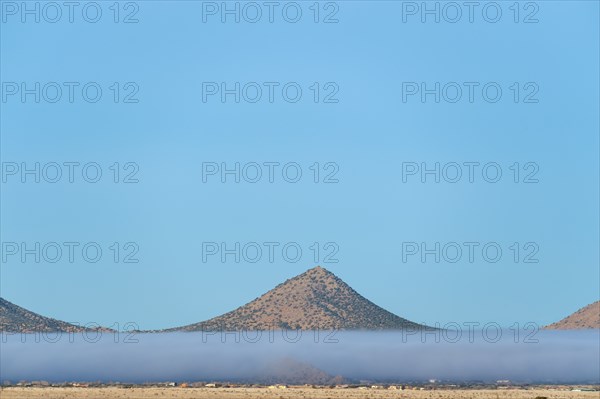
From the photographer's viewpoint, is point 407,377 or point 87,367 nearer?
point 407,377

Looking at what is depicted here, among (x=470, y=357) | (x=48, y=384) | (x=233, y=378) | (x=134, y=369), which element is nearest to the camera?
(x=48, y=384)

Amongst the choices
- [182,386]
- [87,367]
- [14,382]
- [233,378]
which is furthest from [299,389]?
[87,367]

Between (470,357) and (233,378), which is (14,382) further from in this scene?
(470,357)

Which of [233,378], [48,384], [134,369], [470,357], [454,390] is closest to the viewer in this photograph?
[454,390]

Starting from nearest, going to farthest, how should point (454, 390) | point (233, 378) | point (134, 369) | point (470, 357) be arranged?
1. point (454, 390)
2. point (233, 378)
3. point (134, 369)
4. point (470, 357)

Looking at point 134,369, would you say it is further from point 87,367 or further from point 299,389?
point 299,389

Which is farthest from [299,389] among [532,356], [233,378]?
[532,356]
